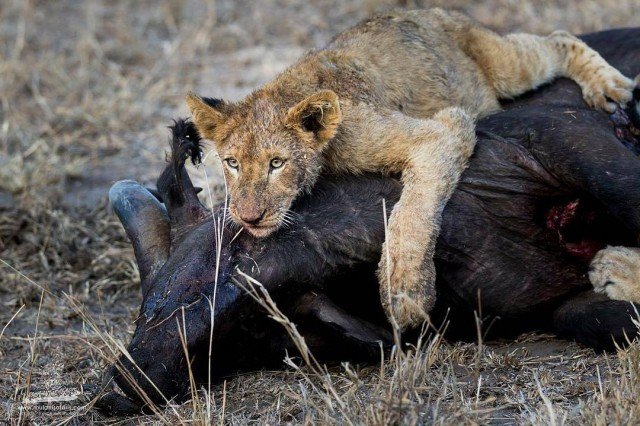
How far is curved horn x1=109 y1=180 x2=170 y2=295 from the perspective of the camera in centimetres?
415

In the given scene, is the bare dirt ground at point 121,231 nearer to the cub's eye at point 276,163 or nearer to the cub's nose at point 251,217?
the cub's nose at point 251,217

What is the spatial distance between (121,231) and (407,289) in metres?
2.64

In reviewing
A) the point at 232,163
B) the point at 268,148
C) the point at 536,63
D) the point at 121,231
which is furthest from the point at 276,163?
the point at 121,231

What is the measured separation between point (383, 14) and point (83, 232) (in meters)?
2.24

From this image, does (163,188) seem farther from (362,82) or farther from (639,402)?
(639,402)

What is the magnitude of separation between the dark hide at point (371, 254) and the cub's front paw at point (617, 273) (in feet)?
0.23

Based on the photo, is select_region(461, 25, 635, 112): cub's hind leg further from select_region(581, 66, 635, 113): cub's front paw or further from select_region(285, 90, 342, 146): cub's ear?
select_region(285, 90, 342, 146): cub's ear

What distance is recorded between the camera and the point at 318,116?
415 centimetres

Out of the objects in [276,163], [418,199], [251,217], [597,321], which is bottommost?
[597,321]

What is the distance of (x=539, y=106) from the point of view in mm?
4758

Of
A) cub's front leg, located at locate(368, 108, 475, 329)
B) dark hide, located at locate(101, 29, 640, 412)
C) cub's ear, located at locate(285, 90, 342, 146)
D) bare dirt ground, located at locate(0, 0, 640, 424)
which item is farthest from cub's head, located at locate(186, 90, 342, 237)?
bare dirt ground, located at locate(0, 0, 640, 424)

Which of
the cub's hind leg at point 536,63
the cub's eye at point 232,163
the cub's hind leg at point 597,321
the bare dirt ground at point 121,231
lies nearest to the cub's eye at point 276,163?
the cub's eye at point 232,163

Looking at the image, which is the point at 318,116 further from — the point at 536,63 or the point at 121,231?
the point at 121,231

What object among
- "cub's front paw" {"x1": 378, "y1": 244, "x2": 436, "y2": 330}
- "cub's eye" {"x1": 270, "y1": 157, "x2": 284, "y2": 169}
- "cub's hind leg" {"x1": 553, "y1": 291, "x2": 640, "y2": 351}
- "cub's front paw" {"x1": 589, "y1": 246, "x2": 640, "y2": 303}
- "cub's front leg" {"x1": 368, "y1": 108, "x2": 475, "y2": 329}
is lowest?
"cub's hind leg" {"x1": 553, "y1": 291, "x2": 640, "y2": 351}
